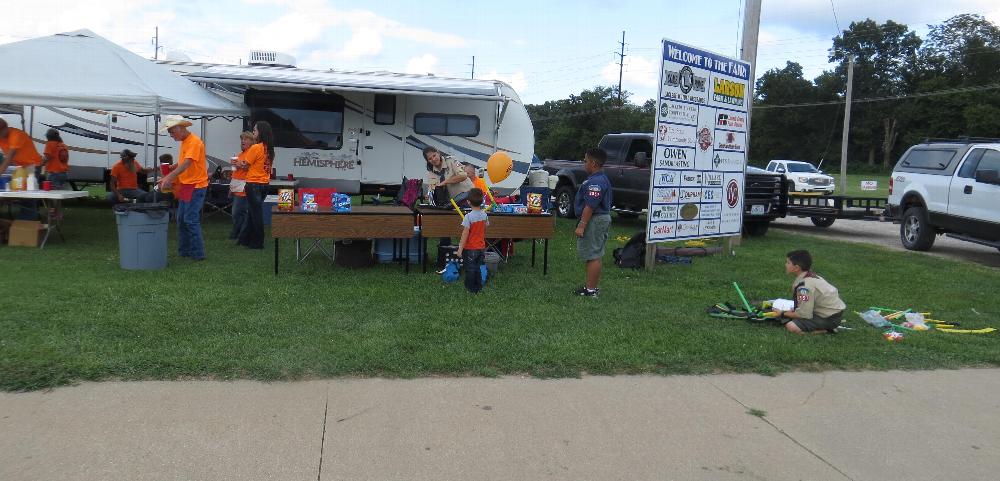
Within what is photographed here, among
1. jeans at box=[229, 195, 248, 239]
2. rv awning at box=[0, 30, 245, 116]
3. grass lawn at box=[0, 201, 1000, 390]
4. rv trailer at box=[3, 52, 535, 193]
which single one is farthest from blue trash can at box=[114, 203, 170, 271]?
rv trailer at box=[3, 52, 535, 193]

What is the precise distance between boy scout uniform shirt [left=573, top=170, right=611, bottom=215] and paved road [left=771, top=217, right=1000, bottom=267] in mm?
7832

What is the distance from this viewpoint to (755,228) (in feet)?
49.8

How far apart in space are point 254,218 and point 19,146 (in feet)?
11.9

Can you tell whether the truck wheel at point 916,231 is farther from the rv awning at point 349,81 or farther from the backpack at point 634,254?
the rv awning at point 349,81

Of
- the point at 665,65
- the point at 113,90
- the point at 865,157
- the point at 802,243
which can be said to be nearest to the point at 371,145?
the point at 113,90

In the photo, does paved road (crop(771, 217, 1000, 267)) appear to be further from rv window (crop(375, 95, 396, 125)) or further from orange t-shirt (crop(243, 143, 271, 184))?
orange t-shirt (crop(243, 143, 271, 184))

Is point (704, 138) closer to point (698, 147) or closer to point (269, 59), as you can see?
point (698, 147)

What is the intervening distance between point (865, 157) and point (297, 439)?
80.9 metres

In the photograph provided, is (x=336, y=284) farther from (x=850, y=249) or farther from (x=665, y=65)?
(x=850, y=249)

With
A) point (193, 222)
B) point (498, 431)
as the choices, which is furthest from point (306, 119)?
point (498, 431)

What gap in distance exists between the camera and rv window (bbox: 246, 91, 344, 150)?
562 inches

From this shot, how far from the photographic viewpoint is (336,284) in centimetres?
824

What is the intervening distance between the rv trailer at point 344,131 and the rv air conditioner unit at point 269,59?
0.05 meters

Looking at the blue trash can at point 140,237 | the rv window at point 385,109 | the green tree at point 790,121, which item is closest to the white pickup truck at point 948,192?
Result: the rv window at point 385,109
